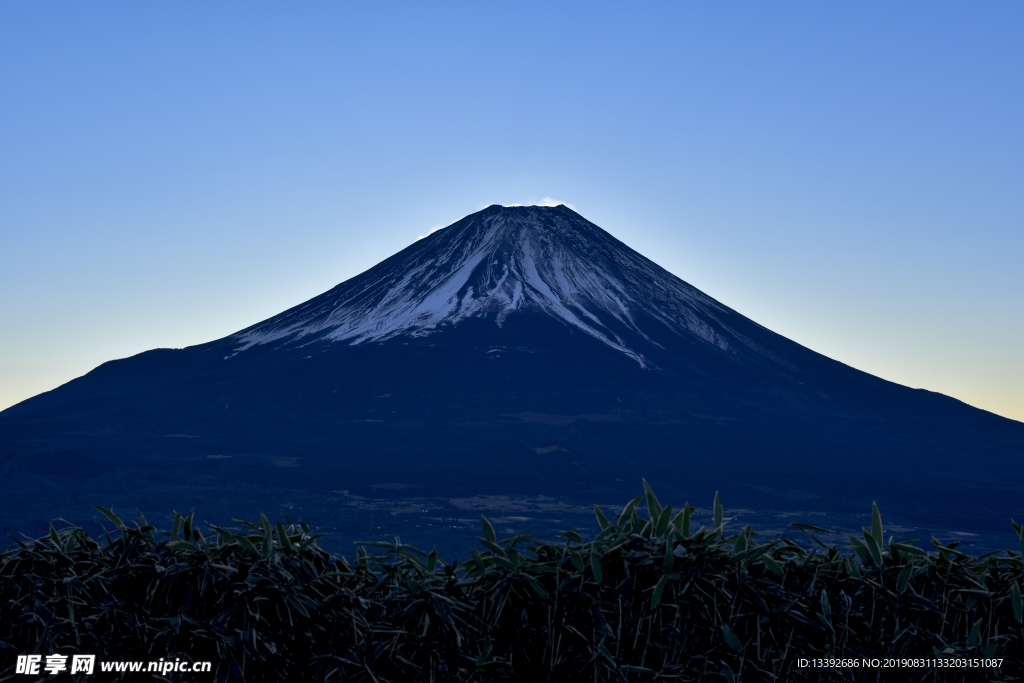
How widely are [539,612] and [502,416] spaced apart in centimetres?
14138

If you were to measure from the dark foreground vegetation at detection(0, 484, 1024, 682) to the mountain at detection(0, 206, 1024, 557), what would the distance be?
99.4m

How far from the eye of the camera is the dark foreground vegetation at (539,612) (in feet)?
10.8

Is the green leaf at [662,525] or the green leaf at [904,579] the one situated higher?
the green leaf at [662,525]

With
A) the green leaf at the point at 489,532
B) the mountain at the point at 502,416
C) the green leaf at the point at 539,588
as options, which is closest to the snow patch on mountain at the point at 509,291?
the mountain at the point at 502,416

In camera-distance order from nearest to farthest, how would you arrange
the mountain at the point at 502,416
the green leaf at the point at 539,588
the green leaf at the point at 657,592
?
the green leaf at the point at 657,592 → the green leaf at the point at 539,588 → the mountain at the point at 502,416

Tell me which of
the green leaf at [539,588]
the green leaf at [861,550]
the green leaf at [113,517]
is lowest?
the green leaf at [539,588]

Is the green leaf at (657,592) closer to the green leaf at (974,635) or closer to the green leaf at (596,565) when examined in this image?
the green leaf at (596,565)

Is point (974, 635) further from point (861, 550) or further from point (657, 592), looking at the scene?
point (657, 592)

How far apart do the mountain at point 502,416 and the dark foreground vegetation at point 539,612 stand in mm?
99401

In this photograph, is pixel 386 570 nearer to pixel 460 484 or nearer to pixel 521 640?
pixel 521 640

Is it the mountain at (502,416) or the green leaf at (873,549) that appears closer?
the green leaf at (873,549)

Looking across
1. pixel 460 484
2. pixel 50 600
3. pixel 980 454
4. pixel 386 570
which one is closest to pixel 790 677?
pixel 386 570

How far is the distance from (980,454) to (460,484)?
2855 inches

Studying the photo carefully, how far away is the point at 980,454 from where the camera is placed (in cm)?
15312
